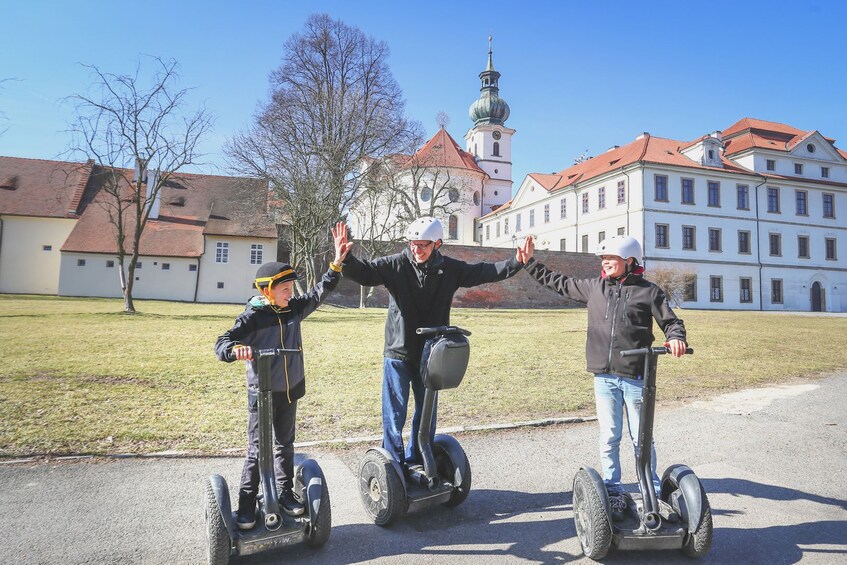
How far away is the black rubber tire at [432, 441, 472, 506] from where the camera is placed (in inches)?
149

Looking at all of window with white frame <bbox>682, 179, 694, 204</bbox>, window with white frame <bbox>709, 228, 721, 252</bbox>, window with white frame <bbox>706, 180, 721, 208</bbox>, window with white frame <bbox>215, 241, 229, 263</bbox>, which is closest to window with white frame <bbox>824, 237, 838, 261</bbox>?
window with white frame <bbox>709, 228, 721, 252</bbox>

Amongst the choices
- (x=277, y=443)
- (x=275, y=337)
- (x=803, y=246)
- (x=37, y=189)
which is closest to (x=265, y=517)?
(x=277, y=443)

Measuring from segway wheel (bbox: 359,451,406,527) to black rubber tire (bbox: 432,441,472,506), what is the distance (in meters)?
0.41

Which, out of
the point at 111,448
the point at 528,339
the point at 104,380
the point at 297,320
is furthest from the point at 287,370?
the point at 528,339

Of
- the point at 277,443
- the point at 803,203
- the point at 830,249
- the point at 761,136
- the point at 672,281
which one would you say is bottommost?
the point at 277,443

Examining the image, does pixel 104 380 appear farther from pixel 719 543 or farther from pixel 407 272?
pixel 719 543

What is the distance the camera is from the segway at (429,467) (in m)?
3.39

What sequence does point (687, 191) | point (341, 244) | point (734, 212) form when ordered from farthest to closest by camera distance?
point (734, 212)
point (687, 191)
point (341, 244)

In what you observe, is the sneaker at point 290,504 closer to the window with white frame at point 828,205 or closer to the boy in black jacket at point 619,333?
the boy in black jacket at point 619,333

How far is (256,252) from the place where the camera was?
3891 centimetres

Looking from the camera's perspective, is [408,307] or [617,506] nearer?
[617,506]

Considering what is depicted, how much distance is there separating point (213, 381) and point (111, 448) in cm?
353

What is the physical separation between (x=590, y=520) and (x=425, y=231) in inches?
81.9

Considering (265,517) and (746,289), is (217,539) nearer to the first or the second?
(265,517)
